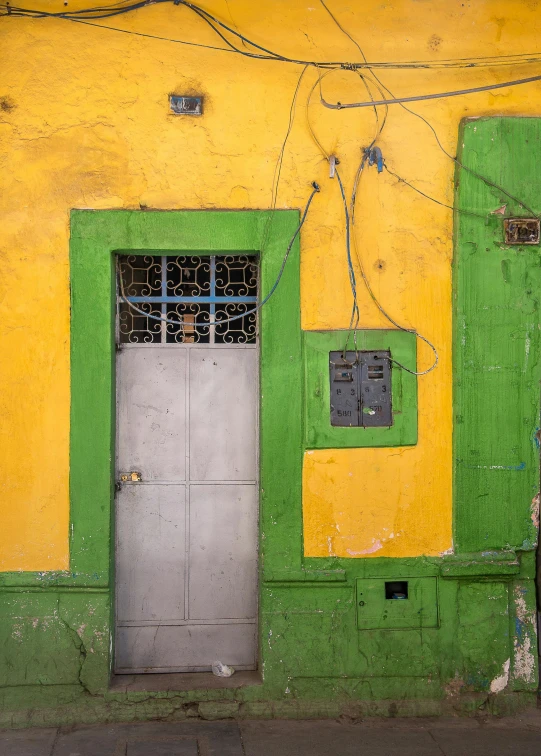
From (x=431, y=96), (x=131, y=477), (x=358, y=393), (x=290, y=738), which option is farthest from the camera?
(x=131, y=477)

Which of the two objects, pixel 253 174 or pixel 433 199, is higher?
pixel 253 174

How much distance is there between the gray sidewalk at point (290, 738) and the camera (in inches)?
169

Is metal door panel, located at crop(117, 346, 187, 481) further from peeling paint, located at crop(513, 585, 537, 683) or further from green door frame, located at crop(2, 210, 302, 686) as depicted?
peeling paint, located at crop(513, 585, 537, 683)

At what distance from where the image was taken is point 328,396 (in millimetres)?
4762

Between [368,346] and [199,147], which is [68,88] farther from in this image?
[368,346]

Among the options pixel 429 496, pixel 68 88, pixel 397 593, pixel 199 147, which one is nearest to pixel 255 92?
pixel 199 147

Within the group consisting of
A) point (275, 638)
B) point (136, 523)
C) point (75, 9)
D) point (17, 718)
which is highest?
point (75, 9)

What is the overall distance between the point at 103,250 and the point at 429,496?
8.49 ft

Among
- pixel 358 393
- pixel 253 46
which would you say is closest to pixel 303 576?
pixel 358 393

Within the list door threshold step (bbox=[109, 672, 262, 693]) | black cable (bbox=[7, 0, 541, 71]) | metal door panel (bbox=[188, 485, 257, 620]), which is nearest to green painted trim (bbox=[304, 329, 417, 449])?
metal door panel (bbox=[188, 485, 257, 620])

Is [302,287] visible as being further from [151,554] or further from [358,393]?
[151,554]

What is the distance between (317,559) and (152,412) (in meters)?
1.43

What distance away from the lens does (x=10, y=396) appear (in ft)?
15.3

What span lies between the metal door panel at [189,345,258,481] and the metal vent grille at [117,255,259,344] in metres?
0.14
